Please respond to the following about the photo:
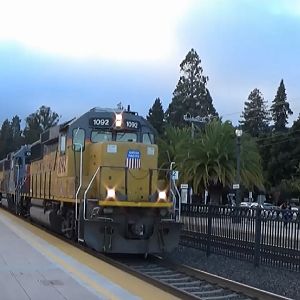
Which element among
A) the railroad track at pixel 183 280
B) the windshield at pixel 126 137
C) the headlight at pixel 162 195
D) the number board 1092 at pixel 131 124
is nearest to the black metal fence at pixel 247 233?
the headlight at pixel 162 195

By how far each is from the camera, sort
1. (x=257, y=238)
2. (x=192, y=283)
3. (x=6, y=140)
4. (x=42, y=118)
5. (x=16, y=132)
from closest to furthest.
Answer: (x=192, y=283) → (x=257, y=238) → (x=6, y=140) → (x=42, y=118) → (x=16, y=132)

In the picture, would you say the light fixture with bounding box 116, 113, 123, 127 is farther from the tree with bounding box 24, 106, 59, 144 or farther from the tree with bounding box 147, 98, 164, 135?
the tree with bounding box 24, 106, 59, 144

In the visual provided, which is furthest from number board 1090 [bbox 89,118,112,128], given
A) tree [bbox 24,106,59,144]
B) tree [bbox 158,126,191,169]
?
tree [bbox 24,106,59,144]

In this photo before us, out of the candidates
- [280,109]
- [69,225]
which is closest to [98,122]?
[69,225]

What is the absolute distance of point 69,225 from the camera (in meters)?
16.3

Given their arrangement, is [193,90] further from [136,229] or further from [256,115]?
[136,229]

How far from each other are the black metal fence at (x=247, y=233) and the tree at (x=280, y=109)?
3449 inches

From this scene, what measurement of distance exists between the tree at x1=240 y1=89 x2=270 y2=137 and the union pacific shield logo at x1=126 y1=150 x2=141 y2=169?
92815 mm

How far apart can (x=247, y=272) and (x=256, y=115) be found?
9752cm

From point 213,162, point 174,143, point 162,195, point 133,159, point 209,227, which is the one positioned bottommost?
point 209,227

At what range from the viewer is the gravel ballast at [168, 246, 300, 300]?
10484mm

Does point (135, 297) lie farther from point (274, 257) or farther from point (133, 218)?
point (133, 218)

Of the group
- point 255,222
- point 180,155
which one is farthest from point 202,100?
point 255,222

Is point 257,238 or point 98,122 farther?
point 98,122
